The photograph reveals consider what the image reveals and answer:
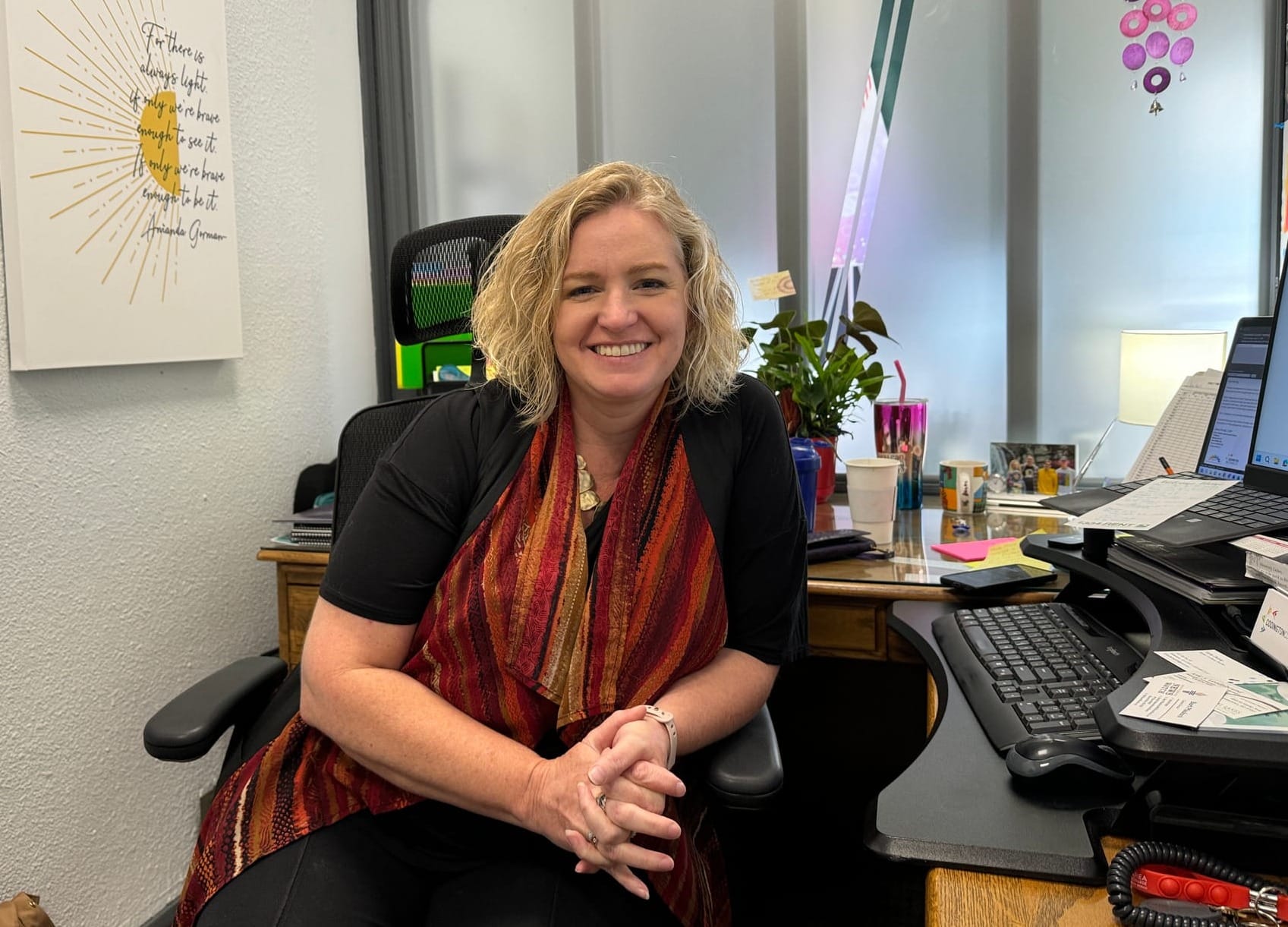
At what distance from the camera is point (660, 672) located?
118cm

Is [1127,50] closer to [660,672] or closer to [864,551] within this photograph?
[864,551]

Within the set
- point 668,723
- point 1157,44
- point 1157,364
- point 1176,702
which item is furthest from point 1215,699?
point 1157,44

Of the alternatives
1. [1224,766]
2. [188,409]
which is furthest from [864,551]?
[188,409]

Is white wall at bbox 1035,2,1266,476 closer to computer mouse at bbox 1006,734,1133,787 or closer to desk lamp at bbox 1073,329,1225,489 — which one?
desk lamp at bbox 1073,329,1225,489

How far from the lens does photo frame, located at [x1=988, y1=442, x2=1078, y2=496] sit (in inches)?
87.7

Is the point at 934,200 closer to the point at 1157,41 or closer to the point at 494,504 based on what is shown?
the point at 1157,41

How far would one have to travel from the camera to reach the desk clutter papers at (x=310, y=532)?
1.90 metres

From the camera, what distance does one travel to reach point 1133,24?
7.42ft

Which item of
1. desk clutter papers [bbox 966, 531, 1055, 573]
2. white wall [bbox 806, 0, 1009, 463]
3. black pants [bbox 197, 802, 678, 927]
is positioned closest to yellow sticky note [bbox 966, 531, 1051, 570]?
desk clutter papers [bbox 966, 531, 1055, 573]

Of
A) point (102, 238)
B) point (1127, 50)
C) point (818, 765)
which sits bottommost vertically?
point (818, 765)

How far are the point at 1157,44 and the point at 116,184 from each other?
7.18ft

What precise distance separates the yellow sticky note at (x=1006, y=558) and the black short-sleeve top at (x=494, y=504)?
1.62ft

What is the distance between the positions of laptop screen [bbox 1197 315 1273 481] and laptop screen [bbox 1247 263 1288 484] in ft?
0.87

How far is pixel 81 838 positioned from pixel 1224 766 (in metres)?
1.74
